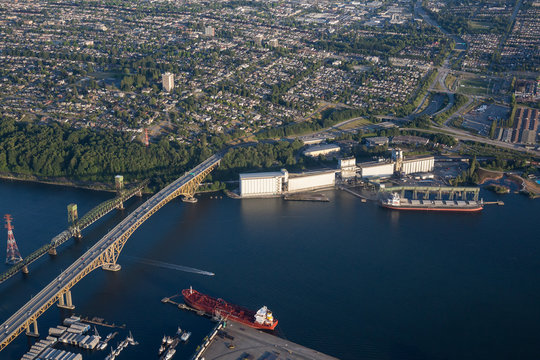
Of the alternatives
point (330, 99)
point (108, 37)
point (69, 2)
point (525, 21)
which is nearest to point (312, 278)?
point (330, 99)

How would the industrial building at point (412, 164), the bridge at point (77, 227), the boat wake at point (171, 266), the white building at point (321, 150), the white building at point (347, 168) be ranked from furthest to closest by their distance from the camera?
1. the white building at point (321, 150)
2. the industrial building at point (412, 164)
3. the white building at point (347, 168)
4. the boat wake at point (171, 266)
5. the bridge at point (77, 227)

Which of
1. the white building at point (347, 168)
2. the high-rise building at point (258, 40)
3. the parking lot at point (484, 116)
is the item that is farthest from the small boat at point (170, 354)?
the high-rise building at point (258, 40)

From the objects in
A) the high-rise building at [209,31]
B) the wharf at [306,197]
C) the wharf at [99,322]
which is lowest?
the wharf at [99,322]

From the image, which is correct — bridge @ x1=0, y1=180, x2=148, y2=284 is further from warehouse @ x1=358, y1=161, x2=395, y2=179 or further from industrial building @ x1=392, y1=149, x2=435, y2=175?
industrial building @ x1=392, y1=149, x2=435, y2=175

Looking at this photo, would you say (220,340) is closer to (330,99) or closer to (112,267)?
(112,267)

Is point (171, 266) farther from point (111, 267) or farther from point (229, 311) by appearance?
point (229, 311)

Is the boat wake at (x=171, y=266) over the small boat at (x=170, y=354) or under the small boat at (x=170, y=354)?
over

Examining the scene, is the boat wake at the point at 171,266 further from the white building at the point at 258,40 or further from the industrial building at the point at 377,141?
the white building at the point at 258,40
